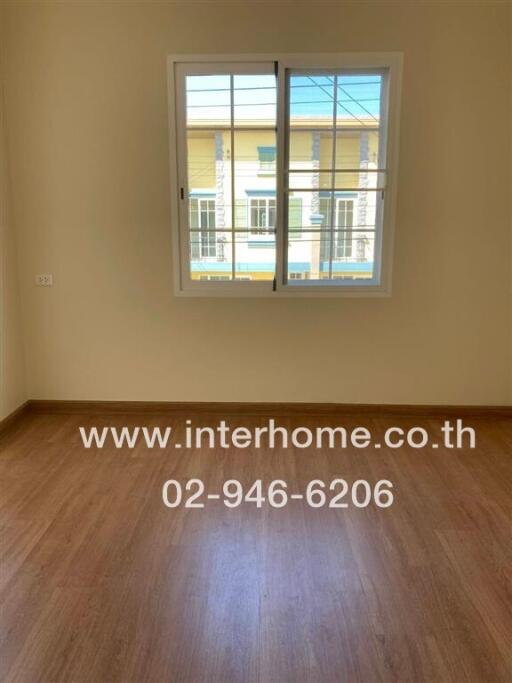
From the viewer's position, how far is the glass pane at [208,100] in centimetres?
319

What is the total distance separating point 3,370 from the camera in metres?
3.34

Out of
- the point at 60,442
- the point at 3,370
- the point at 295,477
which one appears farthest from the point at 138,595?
the point at 3,370

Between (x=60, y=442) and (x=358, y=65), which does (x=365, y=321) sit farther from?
(x=60, y=442)

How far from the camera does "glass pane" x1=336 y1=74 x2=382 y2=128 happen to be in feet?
10.4

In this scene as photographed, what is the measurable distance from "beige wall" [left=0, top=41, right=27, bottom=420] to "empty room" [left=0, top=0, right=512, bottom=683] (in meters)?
0.02

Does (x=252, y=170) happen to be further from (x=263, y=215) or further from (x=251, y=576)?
(x=251, y=576)

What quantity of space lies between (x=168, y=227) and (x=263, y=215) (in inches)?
26.8

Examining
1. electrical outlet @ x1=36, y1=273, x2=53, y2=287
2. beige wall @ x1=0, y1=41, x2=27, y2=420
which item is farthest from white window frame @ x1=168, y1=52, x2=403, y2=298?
beige wall @ x1=0, y1=41, x2=27, y2=420

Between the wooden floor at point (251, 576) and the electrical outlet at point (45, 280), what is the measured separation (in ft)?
4.13

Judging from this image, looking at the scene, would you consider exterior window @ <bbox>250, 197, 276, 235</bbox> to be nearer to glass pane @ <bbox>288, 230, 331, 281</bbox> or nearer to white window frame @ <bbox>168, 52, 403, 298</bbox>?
white window frame @ <bbox>168, 52, 403, 298</bbox>

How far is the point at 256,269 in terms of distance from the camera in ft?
11.3

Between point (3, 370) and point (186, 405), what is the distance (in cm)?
131

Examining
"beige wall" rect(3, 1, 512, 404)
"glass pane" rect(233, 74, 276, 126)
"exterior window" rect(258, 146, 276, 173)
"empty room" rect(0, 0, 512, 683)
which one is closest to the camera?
"empty room" rect(0, 0, 512, 683)

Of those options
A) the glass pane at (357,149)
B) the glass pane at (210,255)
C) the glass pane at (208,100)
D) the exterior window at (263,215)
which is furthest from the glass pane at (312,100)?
the glass pane at (210,255)
